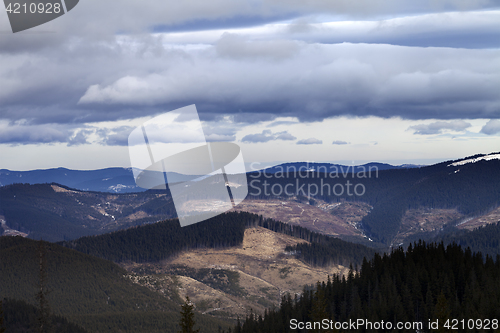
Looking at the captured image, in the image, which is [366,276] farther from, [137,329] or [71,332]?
[71,332]

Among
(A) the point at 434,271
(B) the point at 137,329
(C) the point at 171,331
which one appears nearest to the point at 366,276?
(A) the point at 434,271

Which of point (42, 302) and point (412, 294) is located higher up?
point (42, 302)

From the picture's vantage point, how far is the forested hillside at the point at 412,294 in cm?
12056

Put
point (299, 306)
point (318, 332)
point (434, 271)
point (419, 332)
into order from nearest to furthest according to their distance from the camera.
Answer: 1. point (318, 332)
2. point (419, 332)
3. point (434, 271)
4. point (299, 306)

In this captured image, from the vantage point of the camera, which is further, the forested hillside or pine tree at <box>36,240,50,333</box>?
the forested hillside

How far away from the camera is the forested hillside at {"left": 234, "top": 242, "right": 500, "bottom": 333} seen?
396 ft

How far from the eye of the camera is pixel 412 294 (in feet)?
452

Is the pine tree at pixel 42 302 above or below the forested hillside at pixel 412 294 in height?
above

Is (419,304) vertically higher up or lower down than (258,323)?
higher up

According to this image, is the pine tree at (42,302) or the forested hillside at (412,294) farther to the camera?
the forested hillside at (412,294)

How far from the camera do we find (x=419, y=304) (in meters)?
133

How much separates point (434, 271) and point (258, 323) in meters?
57.8

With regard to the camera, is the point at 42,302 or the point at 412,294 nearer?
the point at 42,302

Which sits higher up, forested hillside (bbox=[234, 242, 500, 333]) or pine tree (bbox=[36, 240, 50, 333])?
pine tree (bbox=[36, 240, 50, 333])
